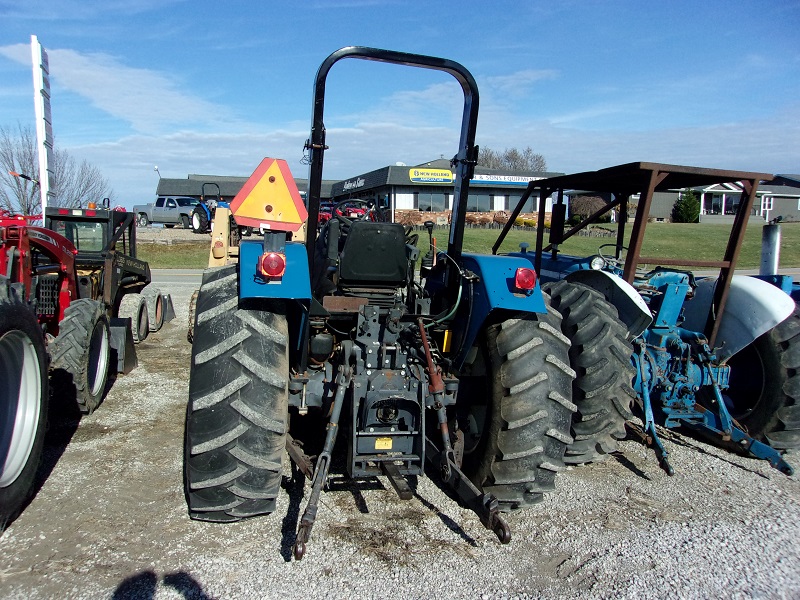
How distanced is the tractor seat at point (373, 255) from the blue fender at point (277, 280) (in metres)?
0.38

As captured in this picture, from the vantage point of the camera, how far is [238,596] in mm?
2973

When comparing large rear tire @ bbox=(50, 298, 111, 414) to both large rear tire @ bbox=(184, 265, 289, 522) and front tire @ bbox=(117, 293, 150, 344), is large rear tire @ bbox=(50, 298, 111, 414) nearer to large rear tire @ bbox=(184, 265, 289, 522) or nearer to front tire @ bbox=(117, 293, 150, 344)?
front tire @ bbox=(117, 293, 150, 344)

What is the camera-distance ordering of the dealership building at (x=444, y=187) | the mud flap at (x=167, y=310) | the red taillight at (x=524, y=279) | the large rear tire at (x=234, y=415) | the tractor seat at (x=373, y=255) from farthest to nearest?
1. the dealership building at (x=444, y=187)
2. the mud flap at (x=167, y=310)
3. the tractor seat at (x=373, y=255)
4. the red taillight at (x=524, y=279)
5. the large rear tire at (x=234, y=415)

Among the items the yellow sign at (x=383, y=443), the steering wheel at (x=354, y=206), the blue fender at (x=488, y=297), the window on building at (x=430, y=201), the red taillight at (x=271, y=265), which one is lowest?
the yellow sign at (x=383, y=443)

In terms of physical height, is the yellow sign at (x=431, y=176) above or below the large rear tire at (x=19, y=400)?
above

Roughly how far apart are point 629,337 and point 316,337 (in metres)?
2.61

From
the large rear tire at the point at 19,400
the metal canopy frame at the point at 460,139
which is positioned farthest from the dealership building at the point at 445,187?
the large rear tire at the point at 19,400

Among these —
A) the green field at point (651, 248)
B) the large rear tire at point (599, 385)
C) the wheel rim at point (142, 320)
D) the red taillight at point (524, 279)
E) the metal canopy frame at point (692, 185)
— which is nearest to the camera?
the red taillight at point (524, 279)

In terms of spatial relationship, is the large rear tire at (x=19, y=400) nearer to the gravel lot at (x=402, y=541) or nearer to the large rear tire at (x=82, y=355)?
the gravel lot at (x=402, y=541)

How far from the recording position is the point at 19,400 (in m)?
3.64

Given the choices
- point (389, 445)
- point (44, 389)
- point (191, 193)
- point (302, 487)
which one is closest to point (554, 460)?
point (389, 445)

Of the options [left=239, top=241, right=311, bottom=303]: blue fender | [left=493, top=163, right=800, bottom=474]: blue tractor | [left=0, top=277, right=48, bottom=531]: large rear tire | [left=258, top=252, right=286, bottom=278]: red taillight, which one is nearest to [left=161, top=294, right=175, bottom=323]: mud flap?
[left=0, top=277, right=48, bottom=531]: large rear tire

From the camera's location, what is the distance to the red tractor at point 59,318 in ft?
11.6

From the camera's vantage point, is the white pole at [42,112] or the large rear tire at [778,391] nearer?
the large rear tire at [778,391]
